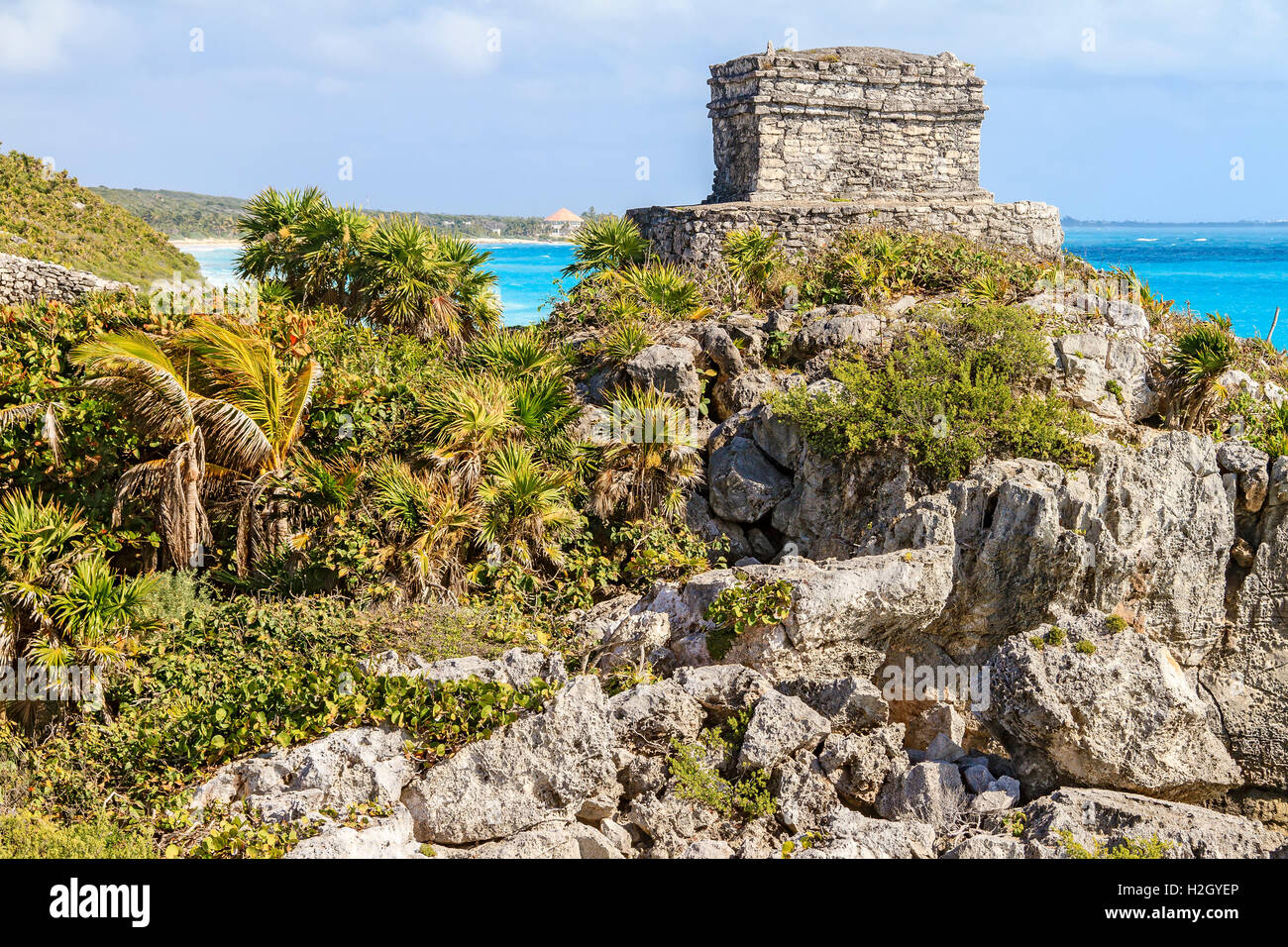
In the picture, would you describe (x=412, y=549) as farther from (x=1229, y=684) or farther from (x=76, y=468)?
(x=1229, y=684)

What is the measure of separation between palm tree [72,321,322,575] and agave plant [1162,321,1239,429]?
1000 centimetres

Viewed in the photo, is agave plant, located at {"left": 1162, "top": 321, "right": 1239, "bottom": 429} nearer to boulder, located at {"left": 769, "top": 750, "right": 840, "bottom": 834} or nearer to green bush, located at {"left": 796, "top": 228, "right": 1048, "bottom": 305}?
green bush, located at {"left": 796, "top": 228, "right": 1048, "bottom": 305}

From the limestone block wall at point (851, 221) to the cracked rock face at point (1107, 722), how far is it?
31.9ft

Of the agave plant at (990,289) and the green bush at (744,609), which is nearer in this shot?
the green bush at (744,609)

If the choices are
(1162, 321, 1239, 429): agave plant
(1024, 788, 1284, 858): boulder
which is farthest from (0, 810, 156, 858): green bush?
(1162, 321, 1239, 429): agave plant

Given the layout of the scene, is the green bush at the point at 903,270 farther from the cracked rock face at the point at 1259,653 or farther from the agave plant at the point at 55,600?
the agave plant at the point at 55,600

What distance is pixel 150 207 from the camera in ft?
228

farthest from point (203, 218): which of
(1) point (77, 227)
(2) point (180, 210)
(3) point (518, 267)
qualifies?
(1) point (77, 227)

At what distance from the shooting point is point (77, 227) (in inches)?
1119

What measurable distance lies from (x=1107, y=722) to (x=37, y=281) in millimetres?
15815

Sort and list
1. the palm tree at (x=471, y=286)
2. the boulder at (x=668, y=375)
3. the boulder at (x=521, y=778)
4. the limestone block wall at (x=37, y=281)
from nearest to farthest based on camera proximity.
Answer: the boulder at (x=521, y=778), the boulder at (x=668, y=375), the palm tree at (x=471, y=286), the limestone block wall at (x=37, y=281)

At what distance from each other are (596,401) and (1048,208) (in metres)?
8.96

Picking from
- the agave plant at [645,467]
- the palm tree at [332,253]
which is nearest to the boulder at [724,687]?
the agave plant at [645,467]

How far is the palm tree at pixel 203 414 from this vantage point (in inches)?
395
